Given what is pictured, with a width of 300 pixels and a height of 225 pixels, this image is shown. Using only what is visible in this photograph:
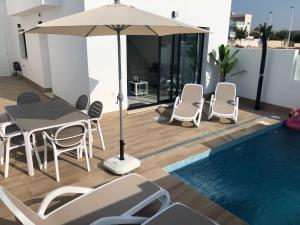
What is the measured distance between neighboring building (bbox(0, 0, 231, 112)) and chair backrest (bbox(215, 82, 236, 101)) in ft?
5.79

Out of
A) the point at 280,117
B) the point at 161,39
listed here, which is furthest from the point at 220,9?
the point at 280,117

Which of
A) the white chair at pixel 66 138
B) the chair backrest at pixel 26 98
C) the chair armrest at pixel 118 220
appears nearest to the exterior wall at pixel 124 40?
the chair backrest at pixel 26 98

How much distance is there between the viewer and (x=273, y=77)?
855 centimetres

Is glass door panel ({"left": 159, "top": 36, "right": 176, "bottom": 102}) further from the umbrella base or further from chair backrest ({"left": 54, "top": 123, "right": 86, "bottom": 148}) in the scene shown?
chair backrest ({"left": 54, "top": 123, "right": 86, "bottom": 148})

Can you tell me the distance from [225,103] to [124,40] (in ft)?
11.6

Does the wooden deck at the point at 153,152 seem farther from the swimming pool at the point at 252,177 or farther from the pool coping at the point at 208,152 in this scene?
the swimming pool at the point at 252,177

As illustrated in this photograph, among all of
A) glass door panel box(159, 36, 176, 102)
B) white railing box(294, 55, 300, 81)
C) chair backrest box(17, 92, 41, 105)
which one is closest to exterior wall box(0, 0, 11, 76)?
glass door panel box(159, 36, 176, 102)

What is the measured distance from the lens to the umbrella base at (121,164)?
14.2 feet

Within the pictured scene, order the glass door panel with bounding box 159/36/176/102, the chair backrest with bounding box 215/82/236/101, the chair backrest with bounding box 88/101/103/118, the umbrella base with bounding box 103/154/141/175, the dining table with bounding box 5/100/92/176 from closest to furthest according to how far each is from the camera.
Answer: the dining table with bounding box 5/100/92/176 → the umbrella base with bounding box 103/154/141/175 → the chair backrest with bounding box 88/101/103/118 → the chair backrest with bounding box 215/82/236/101 → the glass door panel with bounding box 159/36/176/102

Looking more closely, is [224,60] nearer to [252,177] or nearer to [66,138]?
[252,177]

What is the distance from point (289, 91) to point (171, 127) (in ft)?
14.4

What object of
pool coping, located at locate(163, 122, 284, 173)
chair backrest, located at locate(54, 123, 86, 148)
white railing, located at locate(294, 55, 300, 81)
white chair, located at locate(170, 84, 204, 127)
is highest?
white railing, located at locate(294, 55, 300, 81)

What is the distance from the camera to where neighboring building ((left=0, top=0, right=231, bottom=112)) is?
6840 mm

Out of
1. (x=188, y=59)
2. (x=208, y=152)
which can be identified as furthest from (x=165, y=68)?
(x=208, y=152)
